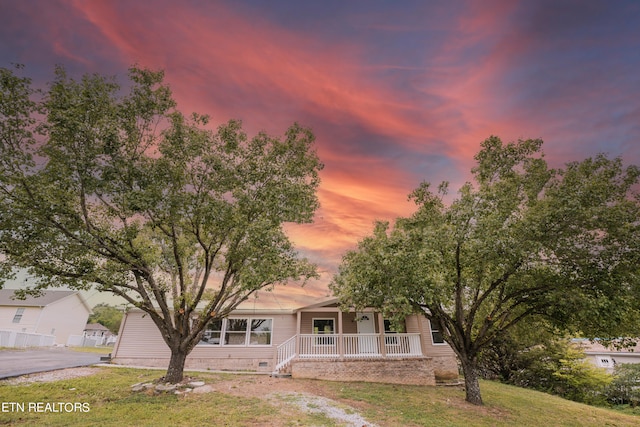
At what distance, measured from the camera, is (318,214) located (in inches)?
577

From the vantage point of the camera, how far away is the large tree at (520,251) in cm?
965

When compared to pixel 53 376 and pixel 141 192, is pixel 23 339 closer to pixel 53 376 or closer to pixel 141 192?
pixel 53 376

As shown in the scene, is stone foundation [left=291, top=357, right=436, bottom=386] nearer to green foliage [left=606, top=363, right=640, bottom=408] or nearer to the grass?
the grass

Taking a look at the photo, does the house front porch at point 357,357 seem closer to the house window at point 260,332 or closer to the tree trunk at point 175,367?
the house window at point 260,332

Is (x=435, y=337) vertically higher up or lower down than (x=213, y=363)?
higher up

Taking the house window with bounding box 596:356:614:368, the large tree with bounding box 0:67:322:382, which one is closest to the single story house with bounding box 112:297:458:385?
the large tree with bounding box 0:67:322:382

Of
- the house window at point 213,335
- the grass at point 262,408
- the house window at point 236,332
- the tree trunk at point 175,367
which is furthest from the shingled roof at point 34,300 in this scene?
the tree trunk at point 175,367

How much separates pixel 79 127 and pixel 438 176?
13.9 meters

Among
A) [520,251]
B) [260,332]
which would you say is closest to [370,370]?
[260,332]

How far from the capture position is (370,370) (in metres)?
15.3

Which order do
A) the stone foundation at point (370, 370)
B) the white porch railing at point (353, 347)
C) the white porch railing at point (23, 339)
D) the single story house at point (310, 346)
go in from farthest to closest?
the white porch railing at point (23, 339), the white porch railing at point (353, 347), the single story house at point (310, 346), the stone foundation at point (370, 370)

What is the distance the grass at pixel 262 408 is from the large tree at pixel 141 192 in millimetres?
2489

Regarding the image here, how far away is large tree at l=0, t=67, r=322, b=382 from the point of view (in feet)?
31.0

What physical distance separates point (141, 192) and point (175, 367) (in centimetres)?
684
